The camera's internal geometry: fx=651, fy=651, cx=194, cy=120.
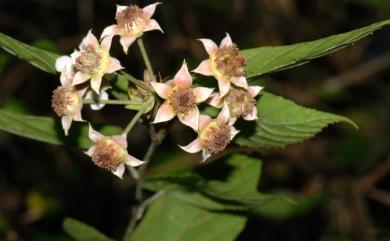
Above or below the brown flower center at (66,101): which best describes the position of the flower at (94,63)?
above

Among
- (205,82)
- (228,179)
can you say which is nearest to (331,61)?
(228,179)

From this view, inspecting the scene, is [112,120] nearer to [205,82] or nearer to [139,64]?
[139,64]

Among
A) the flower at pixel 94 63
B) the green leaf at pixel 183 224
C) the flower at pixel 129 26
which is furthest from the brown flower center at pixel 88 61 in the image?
the green leaf at pixel 183 224

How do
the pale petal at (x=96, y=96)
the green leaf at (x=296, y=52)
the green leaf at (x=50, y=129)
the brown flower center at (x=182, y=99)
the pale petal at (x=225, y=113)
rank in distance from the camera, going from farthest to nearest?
the green leaf at (x=50, y=129) < the pale petal at (x=96, y=96) < the pale petal at (x=225, y=113) < the brown flower center at (x=182, y=99) < the green leaf at (x=296, y=52)

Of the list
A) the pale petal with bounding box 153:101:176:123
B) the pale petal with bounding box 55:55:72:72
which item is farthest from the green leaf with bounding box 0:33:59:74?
the pale petal with bounding box 153:101:176:123

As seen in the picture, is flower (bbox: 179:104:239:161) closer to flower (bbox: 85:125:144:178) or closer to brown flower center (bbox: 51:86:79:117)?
flower (bbox: 85:125:144:178)

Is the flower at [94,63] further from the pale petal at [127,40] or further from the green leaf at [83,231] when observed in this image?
the green leaf at [83,231]
